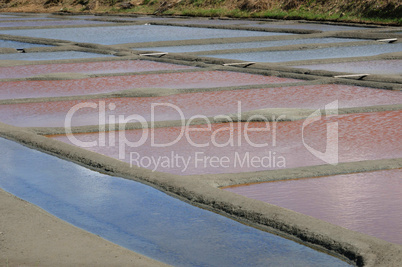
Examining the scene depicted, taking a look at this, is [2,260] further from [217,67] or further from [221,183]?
[217,67]

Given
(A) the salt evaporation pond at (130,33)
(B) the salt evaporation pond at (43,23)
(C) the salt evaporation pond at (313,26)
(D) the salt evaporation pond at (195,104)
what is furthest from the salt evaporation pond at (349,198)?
(B) the salt evaporation pond at (43,23)

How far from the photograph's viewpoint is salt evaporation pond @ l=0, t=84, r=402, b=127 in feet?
22.7

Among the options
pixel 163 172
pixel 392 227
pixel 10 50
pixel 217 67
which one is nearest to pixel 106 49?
pixel 10 50

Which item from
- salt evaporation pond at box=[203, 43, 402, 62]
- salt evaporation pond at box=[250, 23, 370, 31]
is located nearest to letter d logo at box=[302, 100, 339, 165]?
salt evaporation pond at box=[203, 43, 402, 62]

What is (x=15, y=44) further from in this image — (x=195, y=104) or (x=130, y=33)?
(x=195, y=104)

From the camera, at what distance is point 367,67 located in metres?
10.2

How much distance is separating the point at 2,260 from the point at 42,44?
12.0 meters

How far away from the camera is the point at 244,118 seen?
6.62m

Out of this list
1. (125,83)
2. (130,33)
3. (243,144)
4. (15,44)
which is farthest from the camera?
(130,33)

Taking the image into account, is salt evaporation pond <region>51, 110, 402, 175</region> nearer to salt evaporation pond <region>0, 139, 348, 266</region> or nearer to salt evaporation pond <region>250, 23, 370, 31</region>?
salt evaporation pond <region>0, 139, 348, 266</region>

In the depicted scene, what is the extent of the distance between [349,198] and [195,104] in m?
3.61

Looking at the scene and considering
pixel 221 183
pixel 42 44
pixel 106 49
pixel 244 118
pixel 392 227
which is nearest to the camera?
pixel 392 227

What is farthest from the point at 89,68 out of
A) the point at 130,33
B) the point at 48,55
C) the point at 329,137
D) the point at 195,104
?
the point at 130,33

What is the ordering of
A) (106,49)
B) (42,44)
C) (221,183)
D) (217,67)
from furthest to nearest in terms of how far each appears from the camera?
(42,44) → (106,49) → (217,67) → (221,183)
